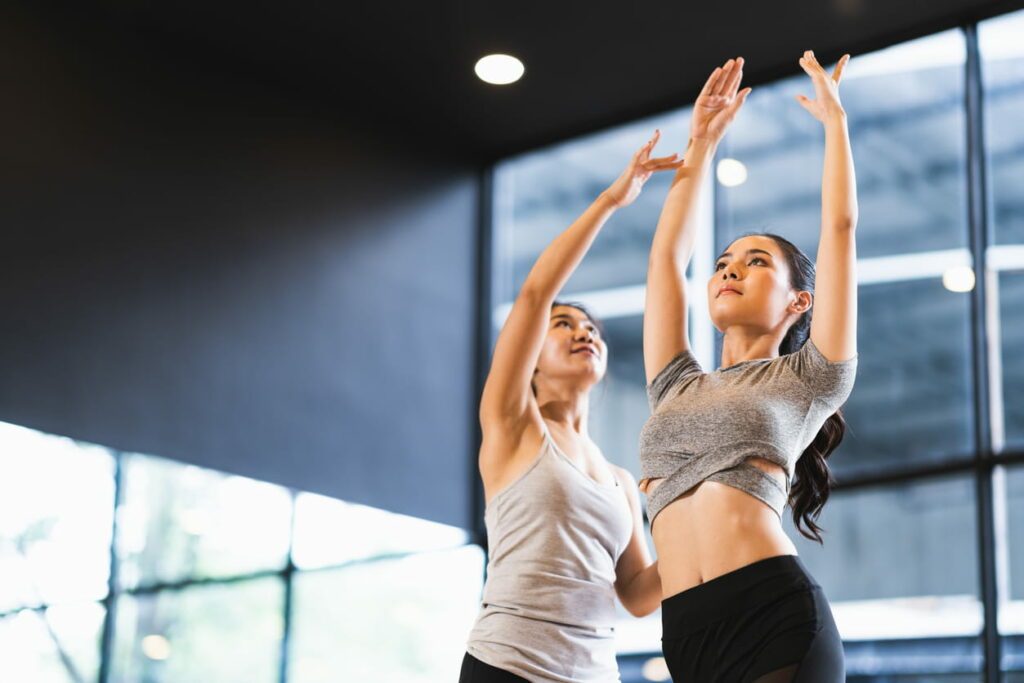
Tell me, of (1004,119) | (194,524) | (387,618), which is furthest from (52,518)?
(1004,119)

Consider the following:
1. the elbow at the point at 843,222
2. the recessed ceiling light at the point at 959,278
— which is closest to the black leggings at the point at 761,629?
the elbow at the point at 843,222

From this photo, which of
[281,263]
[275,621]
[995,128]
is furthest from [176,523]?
[995,128]

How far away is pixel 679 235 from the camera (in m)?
2.22

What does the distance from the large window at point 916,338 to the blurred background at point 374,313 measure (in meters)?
0.01

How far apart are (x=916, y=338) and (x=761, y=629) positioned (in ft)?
9.15

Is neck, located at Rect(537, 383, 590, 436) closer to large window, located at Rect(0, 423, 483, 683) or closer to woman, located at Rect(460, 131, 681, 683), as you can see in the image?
woman, located at Rect(460, 131, 681, 683)

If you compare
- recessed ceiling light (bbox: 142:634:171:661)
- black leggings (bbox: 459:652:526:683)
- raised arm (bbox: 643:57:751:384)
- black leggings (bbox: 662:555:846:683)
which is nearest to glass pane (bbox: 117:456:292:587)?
recessed ceiling light (bbox: 142:634:171:661)

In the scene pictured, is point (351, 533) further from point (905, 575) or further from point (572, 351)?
point (572, 351)

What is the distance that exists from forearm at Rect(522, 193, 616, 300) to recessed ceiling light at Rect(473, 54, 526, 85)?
8.35 ft

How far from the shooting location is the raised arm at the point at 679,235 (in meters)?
2.16

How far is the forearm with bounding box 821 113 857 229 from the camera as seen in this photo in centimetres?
195

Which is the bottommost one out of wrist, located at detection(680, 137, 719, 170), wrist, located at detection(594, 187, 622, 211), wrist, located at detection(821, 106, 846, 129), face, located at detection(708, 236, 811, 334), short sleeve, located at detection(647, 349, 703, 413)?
short sleeve, located at detection(647, 349, 703, 413)

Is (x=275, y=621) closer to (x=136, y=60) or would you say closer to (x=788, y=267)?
(x=136, y=60)

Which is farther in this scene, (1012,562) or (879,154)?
(879,154)
